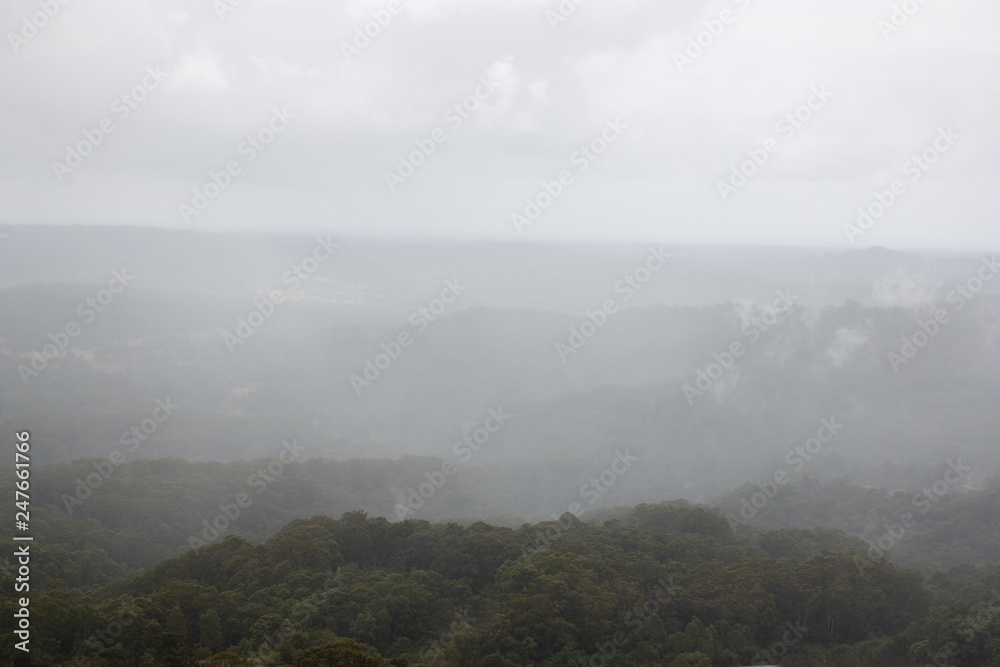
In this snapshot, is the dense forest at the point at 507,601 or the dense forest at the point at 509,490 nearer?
the dense forest at the point at 507,601

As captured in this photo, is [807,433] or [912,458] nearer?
[912,458]

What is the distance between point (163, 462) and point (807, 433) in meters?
87.9

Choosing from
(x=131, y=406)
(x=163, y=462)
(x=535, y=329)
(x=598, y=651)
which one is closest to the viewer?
(x=598, y=651)

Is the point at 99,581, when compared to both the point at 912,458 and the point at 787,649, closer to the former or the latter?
the point at 787,649

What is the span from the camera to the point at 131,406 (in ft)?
316

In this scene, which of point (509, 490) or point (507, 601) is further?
point (509, 490)

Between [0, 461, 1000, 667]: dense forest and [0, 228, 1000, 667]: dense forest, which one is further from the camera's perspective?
[0, 228, 1000, 667]: dense forest

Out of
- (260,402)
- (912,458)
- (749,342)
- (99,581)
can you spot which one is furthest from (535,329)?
(99,581)

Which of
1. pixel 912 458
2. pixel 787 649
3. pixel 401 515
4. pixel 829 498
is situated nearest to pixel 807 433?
pixel 912 458

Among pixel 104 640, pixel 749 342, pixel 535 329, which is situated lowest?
pixel 104 640

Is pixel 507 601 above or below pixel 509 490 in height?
below

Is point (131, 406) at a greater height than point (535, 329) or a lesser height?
lesser

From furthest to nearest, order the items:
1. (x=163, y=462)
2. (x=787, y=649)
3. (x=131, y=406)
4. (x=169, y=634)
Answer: (x=131, y=406) → (x=163, y=462) → (x=787, y=649) → (x=169, y=634)

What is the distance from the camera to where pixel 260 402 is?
11638 cm
